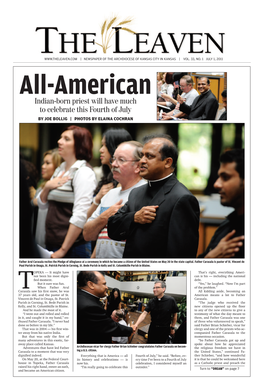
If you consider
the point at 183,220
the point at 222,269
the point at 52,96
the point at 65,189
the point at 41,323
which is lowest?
the point at 41,323

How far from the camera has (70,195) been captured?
3.21 m

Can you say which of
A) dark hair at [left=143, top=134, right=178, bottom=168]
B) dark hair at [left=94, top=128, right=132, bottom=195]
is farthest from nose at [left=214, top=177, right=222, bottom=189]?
dark hair at [left=94, top=128, right=132, bottom=195]

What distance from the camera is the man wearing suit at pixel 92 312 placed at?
3.23 metres

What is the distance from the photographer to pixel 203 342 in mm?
3289

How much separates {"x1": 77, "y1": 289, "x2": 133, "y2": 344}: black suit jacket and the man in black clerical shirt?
21cm

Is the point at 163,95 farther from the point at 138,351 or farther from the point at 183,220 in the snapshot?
the point at 138,351

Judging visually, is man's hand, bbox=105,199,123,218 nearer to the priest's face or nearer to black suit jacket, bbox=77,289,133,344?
the priest's face

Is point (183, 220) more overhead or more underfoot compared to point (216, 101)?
more underfoot

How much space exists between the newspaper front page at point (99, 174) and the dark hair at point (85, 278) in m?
0.04

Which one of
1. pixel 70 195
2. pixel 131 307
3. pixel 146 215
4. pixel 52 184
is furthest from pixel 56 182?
pixel 131 307

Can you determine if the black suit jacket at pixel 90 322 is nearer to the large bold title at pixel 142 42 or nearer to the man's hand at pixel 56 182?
the man's hand at pixel 56 182

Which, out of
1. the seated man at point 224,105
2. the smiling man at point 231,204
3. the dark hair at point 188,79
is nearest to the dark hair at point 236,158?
the smiling man at point 231,204
